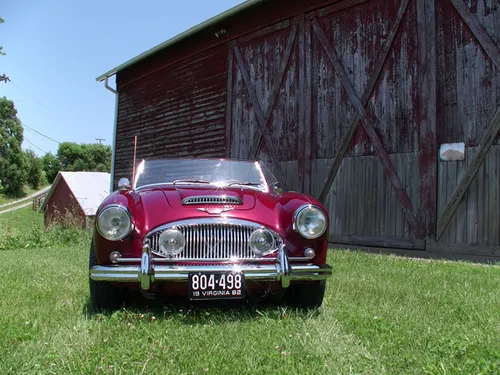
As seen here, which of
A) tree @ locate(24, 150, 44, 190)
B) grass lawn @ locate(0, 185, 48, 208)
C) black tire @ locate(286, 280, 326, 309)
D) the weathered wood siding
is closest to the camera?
black tire @ locate(286, 280, 326, 309)

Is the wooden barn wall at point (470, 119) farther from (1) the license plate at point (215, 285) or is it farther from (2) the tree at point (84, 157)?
(2) the tree at point (84, 157)

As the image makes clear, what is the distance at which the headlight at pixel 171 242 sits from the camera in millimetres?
2781

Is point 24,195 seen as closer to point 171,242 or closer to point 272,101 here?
point 272,101

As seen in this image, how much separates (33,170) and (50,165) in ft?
26.1

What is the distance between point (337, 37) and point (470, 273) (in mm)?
5187

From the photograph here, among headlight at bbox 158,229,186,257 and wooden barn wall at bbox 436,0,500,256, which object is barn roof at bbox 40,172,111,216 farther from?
headlight at bbox 158,229,186,257

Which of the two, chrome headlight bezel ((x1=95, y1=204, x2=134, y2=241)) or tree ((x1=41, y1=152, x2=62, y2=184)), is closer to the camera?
Result: chrome headlight bezel ((x1=95, y1=204, x2=134, y2=241))

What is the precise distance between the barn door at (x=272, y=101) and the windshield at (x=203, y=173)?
15.4 ft

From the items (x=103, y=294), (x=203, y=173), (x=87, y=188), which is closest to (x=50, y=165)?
(x=87, y=188)

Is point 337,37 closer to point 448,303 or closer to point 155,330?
point 448,303

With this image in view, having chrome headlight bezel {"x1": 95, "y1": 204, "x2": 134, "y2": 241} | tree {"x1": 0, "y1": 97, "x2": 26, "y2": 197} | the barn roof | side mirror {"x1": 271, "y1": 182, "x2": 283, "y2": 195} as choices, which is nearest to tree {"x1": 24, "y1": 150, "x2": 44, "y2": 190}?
tree {"x1": 0, "y1": 97, "x2": 26, "y2": 197}

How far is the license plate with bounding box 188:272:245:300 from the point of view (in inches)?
104

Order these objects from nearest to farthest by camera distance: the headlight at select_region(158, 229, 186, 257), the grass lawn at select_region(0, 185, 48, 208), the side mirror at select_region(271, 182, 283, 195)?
the headlight at select_region(158, 229, 186, 257) < the side mirror at select_region(271, 182, 283, 195) < the grass lawn at select_region(0, 185, 48, 208)

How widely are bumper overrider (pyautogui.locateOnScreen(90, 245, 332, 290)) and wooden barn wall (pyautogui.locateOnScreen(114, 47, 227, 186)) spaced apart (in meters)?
8.00
